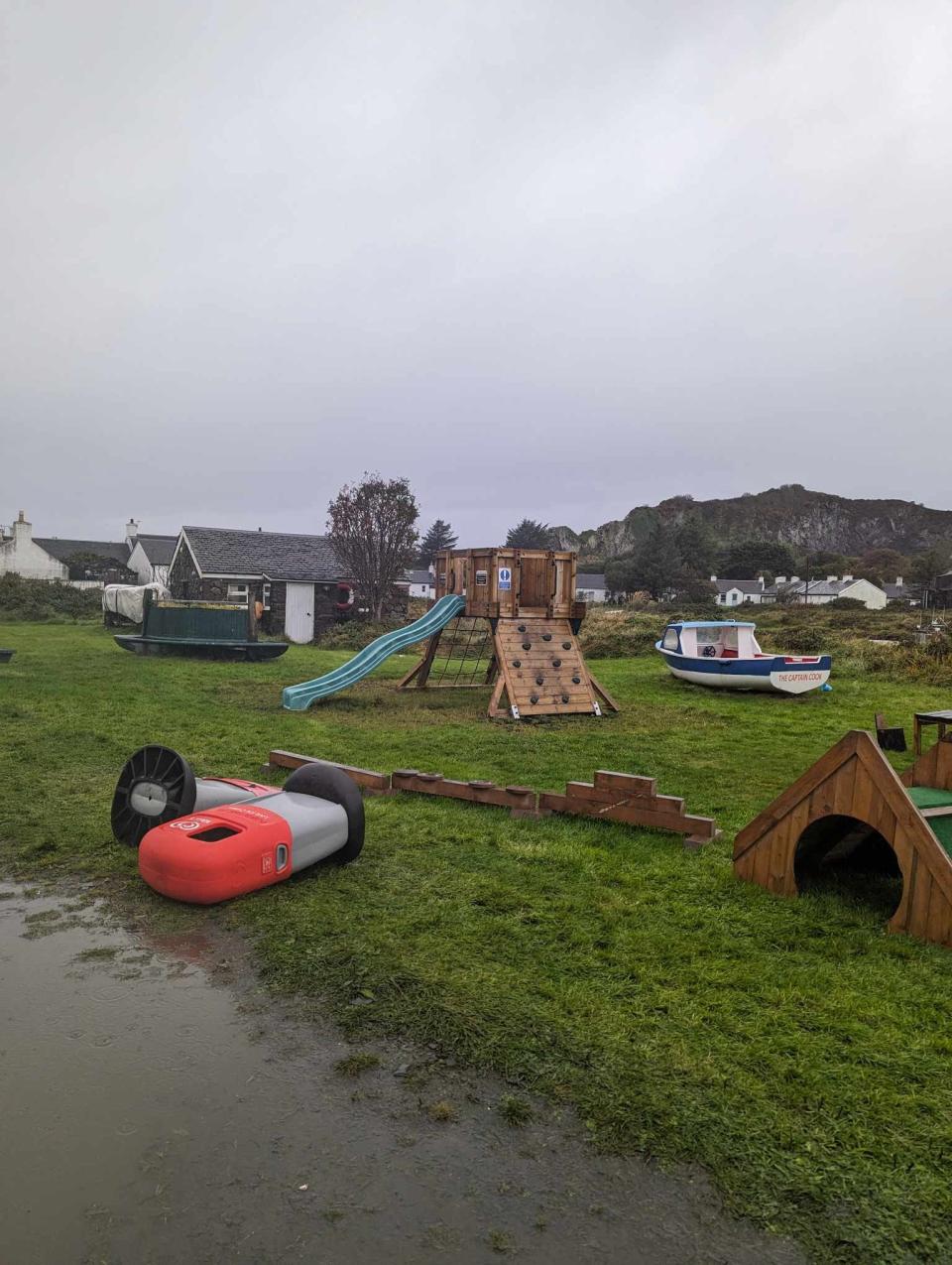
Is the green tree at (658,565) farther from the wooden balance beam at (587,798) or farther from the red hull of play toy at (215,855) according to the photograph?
the red hull of play toy at (215,855)

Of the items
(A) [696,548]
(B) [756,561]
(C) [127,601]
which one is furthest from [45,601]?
(B) [756,561]

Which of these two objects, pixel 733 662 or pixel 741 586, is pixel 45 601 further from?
pixel 741 586

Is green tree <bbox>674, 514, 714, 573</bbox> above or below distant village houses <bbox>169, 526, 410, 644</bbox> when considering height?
above

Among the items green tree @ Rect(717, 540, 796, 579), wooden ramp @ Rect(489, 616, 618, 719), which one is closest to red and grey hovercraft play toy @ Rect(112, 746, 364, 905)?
wooden ramp @ Rect(489, 616, 618, 719)

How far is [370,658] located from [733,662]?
28.2 feet

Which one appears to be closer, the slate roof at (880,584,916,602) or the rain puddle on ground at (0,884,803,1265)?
the rain puddle on ground at (0,884,803,1265)

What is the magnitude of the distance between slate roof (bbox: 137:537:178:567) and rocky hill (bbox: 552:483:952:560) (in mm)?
107890

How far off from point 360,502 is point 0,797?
1186 inches

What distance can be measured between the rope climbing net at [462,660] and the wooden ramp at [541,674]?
85cm

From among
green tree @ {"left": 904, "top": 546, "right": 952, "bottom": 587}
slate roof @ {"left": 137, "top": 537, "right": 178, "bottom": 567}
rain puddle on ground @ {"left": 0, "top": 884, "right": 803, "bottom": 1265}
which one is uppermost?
green tree @ {"left": 904, "top": 546, "right": 952, "bottom": 587}

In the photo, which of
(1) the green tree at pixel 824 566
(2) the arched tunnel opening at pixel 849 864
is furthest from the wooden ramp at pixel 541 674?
(1) the green tree at pixel 824 566

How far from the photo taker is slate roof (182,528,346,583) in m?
37.1

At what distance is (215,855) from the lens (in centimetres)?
585

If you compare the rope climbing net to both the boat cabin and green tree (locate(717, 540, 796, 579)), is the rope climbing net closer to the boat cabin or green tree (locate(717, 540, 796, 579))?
the boat cabin
